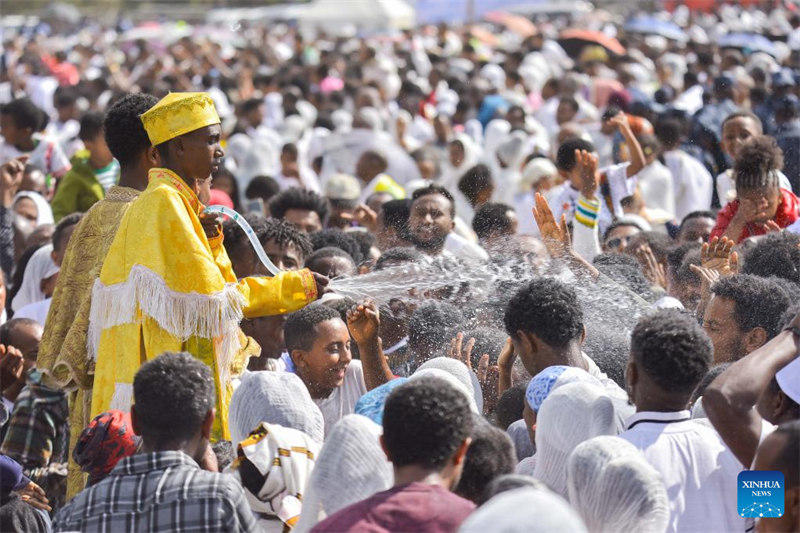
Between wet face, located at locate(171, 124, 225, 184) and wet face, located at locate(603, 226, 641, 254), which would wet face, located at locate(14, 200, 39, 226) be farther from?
wet face, located at locate(171, 124, 225, 184)

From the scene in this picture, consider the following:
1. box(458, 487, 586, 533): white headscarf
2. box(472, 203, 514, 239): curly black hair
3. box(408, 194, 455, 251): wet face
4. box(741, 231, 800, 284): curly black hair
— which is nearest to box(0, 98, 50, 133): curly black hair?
box(472, 203, 514, 239): curly black hair

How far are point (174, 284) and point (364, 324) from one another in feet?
2.53

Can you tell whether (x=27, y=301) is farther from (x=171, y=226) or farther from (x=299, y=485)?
(x=299, y=485)

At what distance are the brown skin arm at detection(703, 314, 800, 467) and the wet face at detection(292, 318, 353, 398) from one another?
1.84m

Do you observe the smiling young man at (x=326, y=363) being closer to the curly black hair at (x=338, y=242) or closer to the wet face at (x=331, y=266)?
the wet face at (x=331, y=266)

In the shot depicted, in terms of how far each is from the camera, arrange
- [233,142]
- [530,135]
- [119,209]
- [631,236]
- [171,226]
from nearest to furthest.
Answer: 1. [171,226]
2. [119,209]
3. [631,236]
4. [530,135]
5. [233,142]

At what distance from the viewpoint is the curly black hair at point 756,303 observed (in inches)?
196

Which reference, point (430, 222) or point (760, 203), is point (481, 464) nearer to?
point (760, 203)

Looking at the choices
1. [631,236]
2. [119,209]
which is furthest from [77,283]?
[631,236]

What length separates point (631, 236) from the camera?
7.28 meters

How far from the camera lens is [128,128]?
4.94 metres

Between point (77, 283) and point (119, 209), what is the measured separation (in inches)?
13.1

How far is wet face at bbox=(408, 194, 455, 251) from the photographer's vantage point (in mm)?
7047

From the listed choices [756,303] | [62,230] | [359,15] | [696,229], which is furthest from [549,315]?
[359,15]
